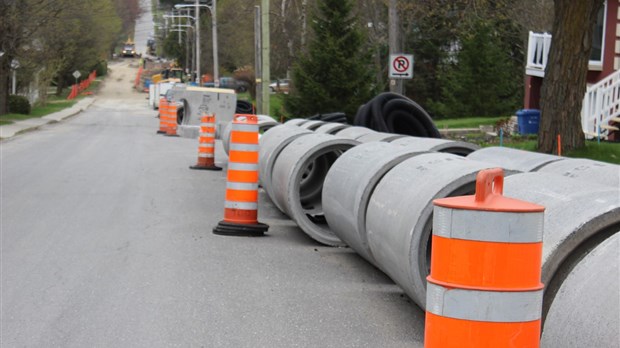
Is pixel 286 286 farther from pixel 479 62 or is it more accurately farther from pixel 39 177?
pixel 479 62

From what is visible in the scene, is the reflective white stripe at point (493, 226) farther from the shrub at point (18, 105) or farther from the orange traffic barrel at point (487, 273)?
the shrub at point (18, 105)

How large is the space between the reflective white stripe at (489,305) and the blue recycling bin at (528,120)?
2522 cm

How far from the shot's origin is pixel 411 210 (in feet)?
23.6

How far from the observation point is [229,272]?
352 inches

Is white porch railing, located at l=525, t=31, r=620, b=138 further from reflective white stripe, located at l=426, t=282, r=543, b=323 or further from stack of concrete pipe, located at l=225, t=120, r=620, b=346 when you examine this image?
reflective white stripe, located at l=426, t=282, r=543, b=323

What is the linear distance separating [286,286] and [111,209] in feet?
18.3

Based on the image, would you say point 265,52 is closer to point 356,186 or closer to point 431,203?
point 356,186

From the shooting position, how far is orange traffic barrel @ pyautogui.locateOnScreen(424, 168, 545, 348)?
11.4ft

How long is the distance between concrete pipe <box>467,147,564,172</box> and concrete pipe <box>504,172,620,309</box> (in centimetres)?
310

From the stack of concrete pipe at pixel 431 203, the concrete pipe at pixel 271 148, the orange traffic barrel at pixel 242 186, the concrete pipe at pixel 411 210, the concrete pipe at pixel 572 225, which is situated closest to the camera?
the stack of concrete pipe at pixel 431 203

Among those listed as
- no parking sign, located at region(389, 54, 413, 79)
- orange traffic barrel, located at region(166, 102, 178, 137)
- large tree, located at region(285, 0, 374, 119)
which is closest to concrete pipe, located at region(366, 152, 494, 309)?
no parking sign, located at region(389, 54, 413, 79)

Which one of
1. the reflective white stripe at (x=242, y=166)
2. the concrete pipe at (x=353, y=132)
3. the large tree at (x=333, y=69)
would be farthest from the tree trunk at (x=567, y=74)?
the large tree at (x=333, y=69)

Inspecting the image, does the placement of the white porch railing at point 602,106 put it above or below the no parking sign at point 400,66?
below

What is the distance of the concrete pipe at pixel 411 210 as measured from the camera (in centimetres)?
691
